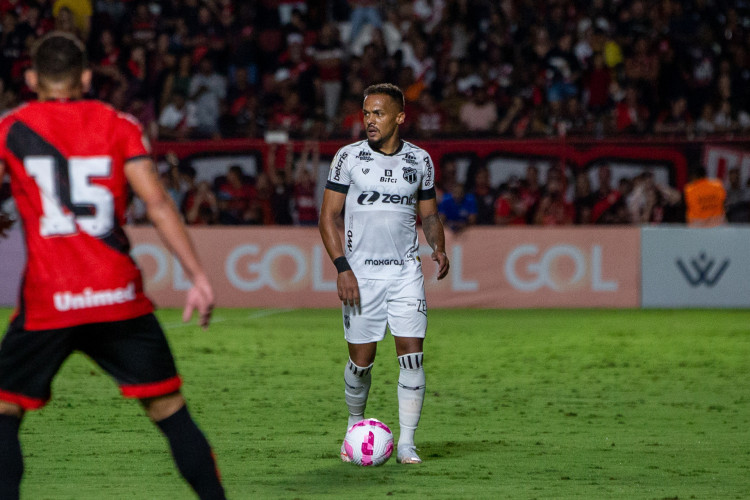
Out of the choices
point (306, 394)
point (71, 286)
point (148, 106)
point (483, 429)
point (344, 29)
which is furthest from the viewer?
point (344, 29)

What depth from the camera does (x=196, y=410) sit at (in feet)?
28.2

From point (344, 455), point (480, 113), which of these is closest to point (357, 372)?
point (344, 455)

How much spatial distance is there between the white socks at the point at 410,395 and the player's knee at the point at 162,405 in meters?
2.33

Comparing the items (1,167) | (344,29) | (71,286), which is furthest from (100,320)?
(344,29)

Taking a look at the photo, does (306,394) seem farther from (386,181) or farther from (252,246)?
(252,246)

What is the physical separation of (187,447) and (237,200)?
14174 mm

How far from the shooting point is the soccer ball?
6543 millimetres

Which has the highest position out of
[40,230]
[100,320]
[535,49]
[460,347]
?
[535,49]

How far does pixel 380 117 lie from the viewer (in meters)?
6.81

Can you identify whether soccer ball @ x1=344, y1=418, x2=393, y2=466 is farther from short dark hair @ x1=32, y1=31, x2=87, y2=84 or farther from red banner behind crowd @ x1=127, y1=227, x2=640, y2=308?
red banner behind crowd @ x1=127, y1=227, x2=640, y2=308

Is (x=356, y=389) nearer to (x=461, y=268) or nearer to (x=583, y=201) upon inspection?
(x=461, y=268)

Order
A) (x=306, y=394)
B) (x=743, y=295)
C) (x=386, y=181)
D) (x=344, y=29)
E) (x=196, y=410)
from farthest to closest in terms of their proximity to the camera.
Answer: (x=344, y=29) → (x=743, y=295) → (x=306, y=394) → (x=196, y=410) → (x=386, y=181)

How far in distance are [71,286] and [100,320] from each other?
6.6 inches

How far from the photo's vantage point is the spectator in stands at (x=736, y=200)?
18.0 metres
